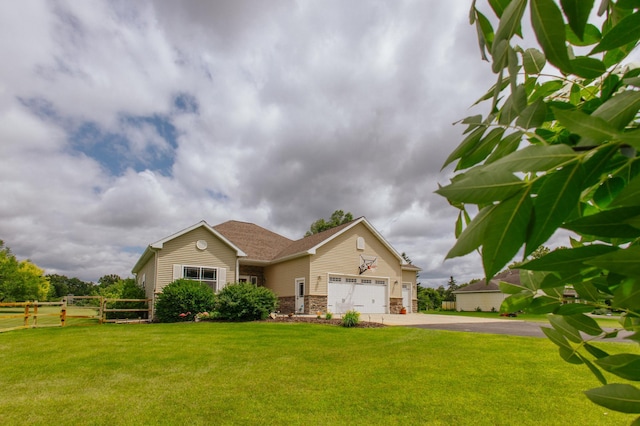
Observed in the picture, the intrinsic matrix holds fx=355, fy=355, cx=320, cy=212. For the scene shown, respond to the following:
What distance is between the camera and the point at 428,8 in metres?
1.35

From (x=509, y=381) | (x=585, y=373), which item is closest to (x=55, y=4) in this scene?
(x=509, y=381)

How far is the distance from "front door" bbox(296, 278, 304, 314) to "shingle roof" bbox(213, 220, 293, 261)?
3844 mm

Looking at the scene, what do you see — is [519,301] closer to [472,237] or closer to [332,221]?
[472,237]

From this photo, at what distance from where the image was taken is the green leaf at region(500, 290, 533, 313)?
96 cm

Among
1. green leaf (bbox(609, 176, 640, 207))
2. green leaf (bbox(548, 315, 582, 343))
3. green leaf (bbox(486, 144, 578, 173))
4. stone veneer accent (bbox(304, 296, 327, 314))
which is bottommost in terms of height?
stone veneer accent (bbox(304, 296, 327, 314))

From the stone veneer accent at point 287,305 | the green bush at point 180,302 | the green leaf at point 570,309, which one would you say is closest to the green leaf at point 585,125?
the green leaf at point 570,309

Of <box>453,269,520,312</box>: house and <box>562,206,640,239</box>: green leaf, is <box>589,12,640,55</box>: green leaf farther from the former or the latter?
<box>453,269,520,312</box>: house

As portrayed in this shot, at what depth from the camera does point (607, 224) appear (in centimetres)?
48

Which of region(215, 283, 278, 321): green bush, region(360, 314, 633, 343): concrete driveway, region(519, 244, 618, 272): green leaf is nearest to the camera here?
region(519, 244, 618, 272): green leaf

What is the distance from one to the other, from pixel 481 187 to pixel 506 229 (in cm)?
7

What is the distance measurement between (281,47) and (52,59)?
7856 mm

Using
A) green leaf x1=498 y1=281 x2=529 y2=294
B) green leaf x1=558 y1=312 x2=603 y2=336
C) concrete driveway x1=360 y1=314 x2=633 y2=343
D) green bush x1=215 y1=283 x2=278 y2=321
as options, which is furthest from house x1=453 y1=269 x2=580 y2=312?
green leaf x1=558 y1=312 x2=603 y2=336

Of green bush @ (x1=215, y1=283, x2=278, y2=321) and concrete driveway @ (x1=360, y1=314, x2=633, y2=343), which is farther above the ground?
green bush @ (x1=215, y1=283, x2=278, y2=321)

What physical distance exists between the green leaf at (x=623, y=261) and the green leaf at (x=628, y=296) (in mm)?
57
